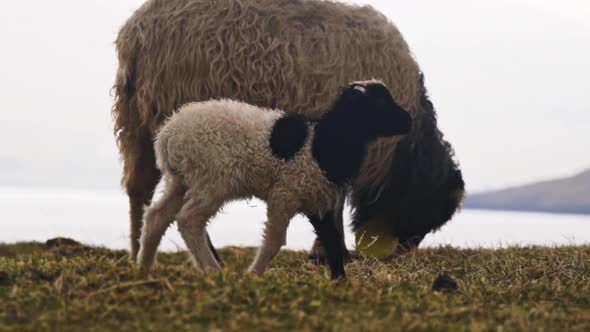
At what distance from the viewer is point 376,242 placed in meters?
8.30

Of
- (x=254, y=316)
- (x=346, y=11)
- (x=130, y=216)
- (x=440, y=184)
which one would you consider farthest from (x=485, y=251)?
(x=254, y=316)

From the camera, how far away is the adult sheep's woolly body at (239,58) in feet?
22.7

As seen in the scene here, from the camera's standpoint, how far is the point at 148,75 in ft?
23.1

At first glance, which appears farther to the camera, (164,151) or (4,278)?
(164,151)

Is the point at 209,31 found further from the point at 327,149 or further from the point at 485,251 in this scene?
the point at 485,251

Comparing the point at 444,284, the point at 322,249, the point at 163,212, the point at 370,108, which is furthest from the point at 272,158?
the point at 322,249

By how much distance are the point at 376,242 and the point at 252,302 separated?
3.90 m

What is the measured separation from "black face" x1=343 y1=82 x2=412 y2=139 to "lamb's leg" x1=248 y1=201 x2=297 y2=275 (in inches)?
31.2

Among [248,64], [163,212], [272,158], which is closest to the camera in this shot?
[272,158]

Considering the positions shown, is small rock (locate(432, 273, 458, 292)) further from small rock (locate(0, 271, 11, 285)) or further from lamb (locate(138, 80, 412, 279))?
small rock (locate(0, 271, 11, 285))

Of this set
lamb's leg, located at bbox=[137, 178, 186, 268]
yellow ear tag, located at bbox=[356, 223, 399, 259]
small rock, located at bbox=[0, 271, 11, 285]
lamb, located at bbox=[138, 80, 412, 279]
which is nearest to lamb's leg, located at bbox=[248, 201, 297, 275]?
lamb, located at bbox=[138, 80, 412, 279]

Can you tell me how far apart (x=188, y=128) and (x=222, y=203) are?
545mm

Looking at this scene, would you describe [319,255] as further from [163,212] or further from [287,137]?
[287,137]

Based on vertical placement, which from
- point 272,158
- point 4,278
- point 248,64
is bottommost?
point 4,278
